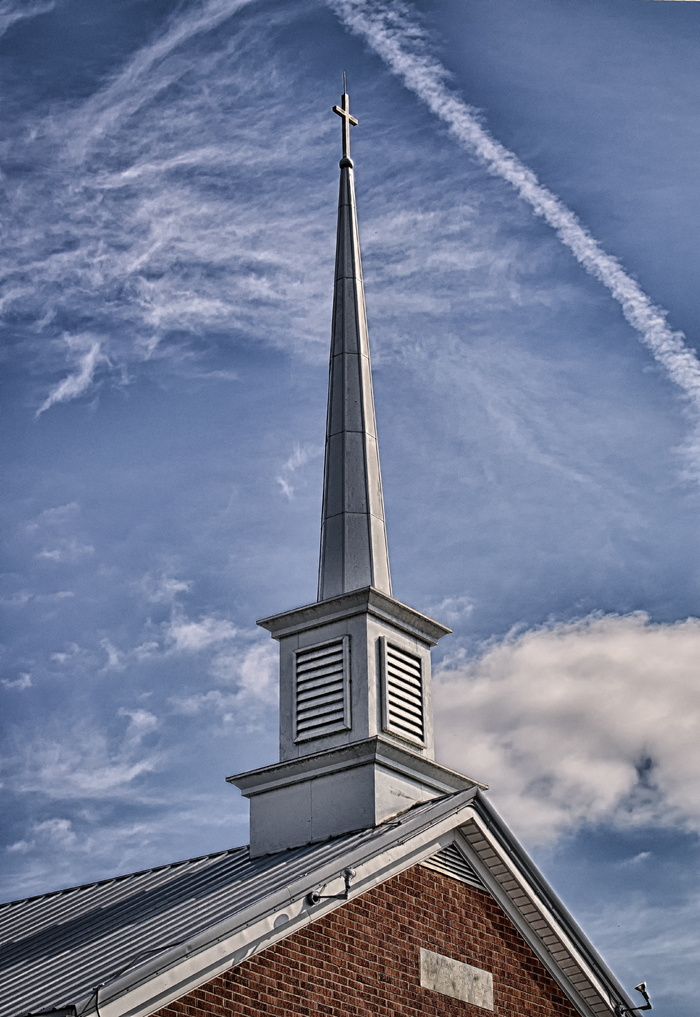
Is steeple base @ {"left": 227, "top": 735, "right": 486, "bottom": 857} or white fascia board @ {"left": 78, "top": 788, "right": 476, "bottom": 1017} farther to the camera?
steeple base @ {"left": 227, "top": 735, "right": 486, "bottom": 857}

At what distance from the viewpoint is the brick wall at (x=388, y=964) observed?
51.9 feet

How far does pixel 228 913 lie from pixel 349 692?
5.09 m

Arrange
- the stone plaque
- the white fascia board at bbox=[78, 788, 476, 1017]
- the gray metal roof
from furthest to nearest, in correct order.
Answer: the stone plaque, the gray metal roof, the white fascia board at bbox=[78, 788, 476, 1017]

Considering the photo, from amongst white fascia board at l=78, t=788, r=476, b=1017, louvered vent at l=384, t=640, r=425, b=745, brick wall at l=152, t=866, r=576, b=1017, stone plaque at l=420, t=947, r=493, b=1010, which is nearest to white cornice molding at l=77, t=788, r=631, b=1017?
white fascia board at l=78, t=788, r=476, b=1017

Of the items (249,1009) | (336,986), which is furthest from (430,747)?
(249,1009)

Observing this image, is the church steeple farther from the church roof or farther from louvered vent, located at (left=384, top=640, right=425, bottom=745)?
the church roof

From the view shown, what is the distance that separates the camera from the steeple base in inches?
787

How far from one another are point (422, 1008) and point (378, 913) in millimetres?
1347

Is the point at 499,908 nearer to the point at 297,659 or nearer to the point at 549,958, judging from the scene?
the point at 549,958

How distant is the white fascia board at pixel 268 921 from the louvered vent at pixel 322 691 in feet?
7.02

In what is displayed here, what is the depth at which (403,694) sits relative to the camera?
70.2ft

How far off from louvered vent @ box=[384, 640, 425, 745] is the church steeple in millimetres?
1103

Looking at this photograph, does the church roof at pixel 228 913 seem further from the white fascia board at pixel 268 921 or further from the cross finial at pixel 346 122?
the cross finial at pixel 346 122

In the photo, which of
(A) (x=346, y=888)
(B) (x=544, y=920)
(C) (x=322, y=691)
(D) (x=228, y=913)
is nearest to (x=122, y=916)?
(D) (x=228, y=913)
